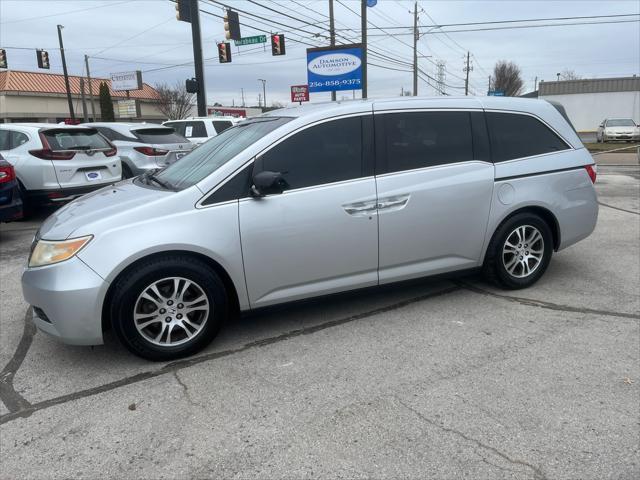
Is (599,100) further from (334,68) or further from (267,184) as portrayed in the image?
(267,184)

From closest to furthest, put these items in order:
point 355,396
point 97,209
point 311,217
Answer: point 355,396, point 97,209, point 311,217

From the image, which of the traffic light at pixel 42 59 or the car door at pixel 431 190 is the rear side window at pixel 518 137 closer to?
the car door at pixel 431 190

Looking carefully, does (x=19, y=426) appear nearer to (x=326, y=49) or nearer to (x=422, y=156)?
(x=422, y=156)

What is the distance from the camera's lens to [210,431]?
2742 mm

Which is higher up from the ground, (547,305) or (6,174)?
(6,174)

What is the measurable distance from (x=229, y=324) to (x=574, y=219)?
10.9ft

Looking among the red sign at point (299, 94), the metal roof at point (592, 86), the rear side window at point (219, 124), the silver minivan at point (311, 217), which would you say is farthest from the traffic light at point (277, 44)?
the metal roof at point (592, 86)

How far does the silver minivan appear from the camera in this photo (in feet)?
10.9

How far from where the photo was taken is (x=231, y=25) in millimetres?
19328

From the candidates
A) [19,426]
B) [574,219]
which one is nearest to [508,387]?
[574,219]

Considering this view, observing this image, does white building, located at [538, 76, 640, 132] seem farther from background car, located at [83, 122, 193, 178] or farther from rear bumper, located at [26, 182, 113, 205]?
rear bumper, located at [26, 182, 113, 205]

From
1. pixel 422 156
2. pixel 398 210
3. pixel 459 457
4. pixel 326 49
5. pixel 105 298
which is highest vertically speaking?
pixel 326 49

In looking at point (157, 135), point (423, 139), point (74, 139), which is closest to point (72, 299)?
point (423, 139)

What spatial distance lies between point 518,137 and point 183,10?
14.3 metres
